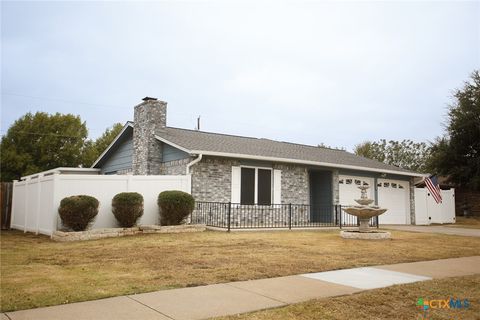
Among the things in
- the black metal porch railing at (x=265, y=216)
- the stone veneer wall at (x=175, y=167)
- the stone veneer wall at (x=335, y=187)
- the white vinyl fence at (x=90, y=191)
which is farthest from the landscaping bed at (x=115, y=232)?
the stone veneer wall at (x=335, y=187)

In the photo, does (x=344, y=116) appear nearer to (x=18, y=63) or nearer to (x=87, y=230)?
(x=18, y=63)

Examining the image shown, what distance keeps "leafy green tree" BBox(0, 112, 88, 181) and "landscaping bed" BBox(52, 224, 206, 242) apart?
24.8m

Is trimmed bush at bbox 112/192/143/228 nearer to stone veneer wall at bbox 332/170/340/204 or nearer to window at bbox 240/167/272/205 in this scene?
window at bbox 240/167/272/205

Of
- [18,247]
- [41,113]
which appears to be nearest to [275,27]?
[18,247]

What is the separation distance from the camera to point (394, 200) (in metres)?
22.5

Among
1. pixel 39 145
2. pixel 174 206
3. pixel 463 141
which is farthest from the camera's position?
pixel 39 145

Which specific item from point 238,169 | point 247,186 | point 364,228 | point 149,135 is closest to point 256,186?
point 247,186

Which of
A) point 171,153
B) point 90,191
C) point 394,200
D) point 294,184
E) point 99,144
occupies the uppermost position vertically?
point 99,144

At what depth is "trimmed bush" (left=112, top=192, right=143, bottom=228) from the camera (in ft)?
43.3

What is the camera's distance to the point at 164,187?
14.8 m

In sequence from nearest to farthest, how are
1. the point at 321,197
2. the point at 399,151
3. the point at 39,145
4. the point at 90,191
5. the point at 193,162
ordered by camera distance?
1. the point at 90,191
2. the point at 193,162
3. the point at 321,197
4. the point at 39,145
5. the point at 399,151

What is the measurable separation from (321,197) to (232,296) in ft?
50.4

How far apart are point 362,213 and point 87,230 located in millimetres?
8766

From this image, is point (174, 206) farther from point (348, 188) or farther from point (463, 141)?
point (463, 141)
